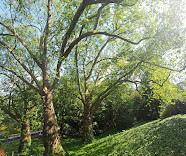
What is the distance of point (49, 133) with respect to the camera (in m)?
5.66

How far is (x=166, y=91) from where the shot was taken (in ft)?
34.6

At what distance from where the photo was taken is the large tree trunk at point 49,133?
18.1ft

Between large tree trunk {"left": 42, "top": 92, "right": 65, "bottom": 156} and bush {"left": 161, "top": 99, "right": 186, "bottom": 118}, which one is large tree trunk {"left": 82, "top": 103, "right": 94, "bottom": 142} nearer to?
large tree trunk {"left": 42, "top": 92, "right": 65, "bottom": 156}

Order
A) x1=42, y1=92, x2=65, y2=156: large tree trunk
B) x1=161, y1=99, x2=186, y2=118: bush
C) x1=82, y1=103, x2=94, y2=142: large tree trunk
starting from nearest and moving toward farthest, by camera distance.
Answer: x1=42, y1=92, x2=65, y2=156: large tree trunk → x1=82, y1=103, x2=94, y2=142: large tree trunk → x1=161, y1=99, x2=186, y2=118: bush

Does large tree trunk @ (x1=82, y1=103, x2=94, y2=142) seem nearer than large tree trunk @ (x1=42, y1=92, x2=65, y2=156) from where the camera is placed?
No

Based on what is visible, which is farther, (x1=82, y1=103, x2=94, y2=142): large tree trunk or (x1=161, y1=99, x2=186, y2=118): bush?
(x1=161, y1=99, x2=186, y2=118): bush

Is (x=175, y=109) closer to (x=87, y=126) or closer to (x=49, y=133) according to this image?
(x=87, y=126)

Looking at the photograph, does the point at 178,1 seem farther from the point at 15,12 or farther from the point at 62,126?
the point at 62,126

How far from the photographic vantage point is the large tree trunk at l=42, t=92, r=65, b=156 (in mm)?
5531

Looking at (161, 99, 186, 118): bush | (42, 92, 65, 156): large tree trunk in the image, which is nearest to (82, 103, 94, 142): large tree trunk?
(42, 92, 65, 156): large tree trunk

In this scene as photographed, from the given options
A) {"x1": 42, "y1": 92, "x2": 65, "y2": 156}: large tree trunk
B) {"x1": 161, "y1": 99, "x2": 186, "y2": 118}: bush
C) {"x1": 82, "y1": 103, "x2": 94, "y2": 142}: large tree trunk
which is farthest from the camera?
{"x1": 161, "y1": 99, "x2": 186, "y2": 118}: bush

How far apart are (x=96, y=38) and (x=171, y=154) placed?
9878 millimetres

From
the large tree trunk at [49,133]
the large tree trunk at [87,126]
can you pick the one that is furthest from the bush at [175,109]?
the large tree trunk at [49,133]

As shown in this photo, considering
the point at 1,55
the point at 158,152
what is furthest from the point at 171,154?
the point at 1,55
